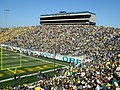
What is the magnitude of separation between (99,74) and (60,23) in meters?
38.5

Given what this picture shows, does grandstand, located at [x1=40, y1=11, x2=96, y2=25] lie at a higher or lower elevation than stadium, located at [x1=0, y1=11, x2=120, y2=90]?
higher

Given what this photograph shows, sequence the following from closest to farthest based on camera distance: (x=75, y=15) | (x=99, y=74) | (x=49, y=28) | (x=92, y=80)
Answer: (x=92, y=80), (x=99, y=74), (x=49, y=28), (x=75, y=15)

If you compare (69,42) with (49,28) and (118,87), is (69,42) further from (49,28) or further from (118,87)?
(118,87)

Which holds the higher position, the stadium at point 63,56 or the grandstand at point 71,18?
the grandstand at point 71,18

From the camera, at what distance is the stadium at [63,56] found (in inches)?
540

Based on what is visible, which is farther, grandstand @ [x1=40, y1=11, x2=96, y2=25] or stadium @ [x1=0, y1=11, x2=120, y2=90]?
grandstand @ [x1=40, y1=11, x2=96, y2=25]

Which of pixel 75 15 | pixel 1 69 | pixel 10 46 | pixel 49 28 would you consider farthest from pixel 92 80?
pixel 75 15

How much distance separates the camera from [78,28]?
4034 centimetres

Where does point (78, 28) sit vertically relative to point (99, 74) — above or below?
above

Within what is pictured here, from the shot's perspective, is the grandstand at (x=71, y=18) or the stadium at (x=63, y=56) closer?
the stadium at (x=63, y=56)

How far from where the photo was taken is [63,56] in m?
28.8

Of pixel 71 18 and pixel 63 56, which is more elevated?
pixel 71 18

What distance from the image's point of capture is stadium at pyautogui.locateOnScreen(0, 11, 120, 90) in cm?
1373

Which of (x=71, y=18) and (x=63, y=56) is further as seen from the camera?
(x=71, y=18)
